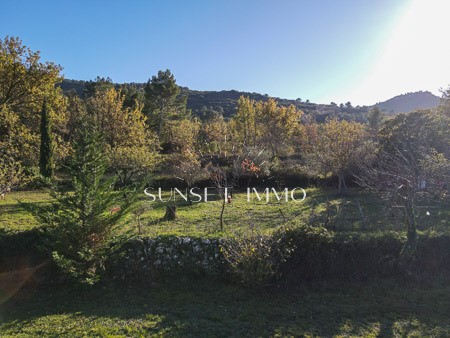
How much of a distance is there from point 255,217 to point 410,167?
610cm

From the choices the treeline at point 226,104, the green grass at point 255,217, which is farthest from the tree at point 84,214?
the treeline at point 226,104

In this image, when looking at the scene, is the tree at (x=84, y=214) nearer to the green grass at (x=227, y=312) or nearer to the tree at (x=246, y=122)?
the green grass at (x=227, y=312)

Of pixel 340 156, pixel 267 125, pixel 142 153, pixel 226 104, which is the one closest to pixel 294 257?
pixel 340 156

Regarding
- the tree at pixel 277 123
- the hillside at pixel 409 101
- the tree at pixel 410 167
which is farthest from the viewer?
the hillside at pixel 409 101

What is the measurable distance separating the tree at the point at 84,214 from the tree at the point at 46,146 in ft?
47.6

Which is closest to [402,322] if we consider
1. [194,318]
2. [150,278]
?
[194,318]

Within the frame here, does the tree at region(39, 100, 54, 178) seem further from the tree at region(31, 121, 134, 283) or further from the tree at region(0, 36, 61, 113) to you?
the tree at region(31, 121, 134, 283)

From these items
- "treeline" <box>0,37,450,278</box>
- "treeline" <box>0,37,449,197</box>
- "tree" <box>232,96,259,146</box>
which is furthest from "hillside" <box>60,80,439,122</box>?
"treeline" <box>0,37,449,197</box>

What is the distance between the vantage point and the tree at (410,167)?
936 cm

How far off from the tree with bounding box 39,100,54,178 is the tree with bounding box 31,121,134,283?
14.5m

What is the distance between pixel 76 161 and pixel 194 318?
4.69 meters

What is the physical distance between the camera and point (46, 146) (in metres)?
20.7

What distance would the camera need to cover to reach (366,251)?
8695 millimetres

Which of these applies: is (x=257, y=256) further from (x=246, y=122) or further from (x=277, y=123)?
(x=246, y=122)
